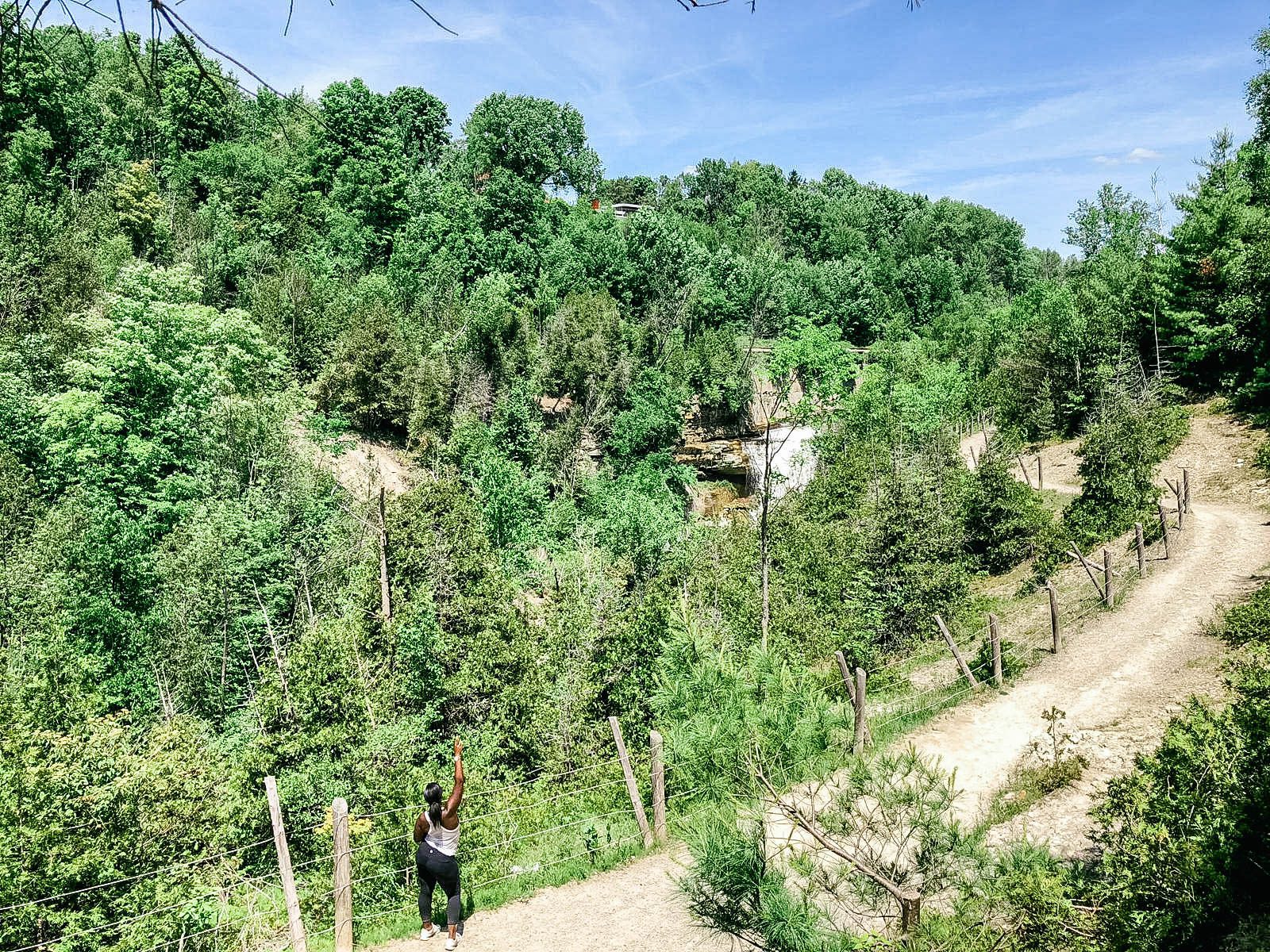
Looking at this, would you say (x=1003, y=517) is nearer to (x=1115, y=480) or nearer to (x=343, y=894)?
(x=1115, y=480)

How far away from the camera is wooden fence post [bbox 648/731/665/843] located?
28.4 ft

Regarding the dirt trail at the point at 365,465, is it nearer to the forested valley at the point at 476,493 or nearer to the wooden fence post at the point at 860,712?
the forested valley at the point at 476,493

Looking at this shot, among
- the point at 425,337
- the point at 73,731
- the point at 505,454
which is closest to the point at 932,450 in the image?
the point at 505,454

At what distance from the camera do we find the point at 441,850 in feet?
23.5

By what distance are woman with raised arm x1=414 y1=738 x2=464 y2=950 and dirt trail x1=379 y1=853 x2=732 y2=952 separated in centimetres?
37

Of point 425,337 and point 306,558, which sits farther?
point 425,337

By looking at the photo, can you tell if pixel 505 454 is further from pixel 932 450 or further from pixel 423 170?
pixel 423 170

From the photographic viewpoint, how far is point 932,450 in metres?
32.4

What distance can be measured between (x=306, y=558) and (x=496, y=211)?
28243 mm

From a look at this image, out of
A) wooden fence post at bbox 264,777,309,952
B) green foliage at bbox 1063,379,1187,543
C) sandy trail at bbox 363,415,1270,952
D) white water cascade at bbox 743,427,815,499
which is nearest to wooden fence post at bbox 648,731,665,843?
sandy trail at bbox 363,415,1270,952

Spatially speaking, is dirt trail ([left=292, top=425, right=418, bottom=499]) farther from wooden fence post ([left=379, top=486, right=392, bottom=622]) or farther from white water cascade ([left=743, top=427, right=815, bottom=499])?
white water cascade ([left=743, top=427, right=815, bottom=499])

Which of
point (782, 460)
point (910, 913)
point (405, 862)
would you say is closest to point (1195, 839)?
point (910, 913)

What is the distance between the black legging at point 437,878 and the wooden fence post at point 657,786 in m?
2.49

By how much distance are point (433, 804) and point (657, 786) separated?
9.09ft
